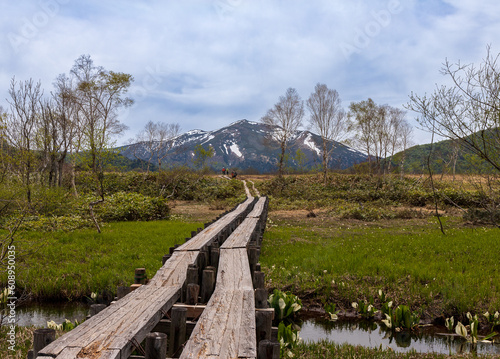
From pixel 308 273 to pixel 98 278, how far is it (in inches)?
202

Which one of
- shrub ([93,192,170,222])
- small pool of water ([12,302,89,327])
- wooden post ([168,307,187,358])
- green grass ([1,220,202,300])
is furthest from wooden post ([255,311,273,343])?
shrub ([93,192,170,222])

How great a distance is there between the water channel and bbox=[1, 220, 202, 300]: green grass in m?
0.47

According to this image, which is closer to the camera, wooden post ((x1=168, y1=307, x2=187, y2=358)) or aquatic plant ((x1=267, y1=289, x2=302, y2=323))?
wooden post ((x1=168, y1=307, x2=187, y2=358))

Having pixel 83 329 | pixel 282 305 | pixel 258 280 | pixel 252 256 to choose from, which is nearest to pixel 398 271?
pixel 282 305

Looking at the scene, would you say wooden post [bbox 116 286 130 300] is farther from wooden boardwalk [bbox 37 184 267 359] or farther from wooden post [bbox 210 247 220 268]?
wooden post [bbox 210 247 220 268]

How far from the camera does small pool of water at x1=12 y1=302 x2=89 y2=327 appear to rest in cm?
695

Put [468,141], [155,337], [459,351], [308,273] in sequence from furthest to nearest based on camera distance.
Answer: [308,273]
[468,141]
[459,351]
[155,337]

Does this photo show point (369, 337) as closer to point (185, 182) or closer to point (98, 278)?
point (98, 278)

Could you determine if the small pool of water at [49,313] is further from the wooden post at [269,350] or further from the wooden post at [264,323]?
the wooden post at [269,350]

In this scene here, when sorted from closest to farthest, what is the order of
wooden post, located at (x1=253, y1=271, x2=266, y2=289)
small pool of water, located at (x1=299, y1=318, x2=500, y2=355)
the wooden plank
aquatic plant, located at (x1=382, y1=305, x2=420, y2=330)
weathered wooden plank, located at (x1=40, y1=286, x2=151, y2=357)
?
weathered wooden plank, located at (x1=40, y1=286, x2=151, y2=357), the wooden plank, wooden post, located at (x1=253, y1=271, x2=266, y2=289), small pool of water, located at (x1=299, y1=318, x2=500, y2=355), aquatic plant, located at (x1=382, y1=305, x2=420, y2=330)

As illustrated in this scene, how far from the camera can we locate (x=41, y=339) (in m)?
2.58

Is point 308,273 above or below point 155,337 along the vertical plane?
below

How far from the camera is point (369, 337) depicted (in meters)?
6.57

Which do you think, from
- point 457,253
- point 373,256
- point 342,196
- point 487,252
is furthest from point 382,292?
point 342,196
